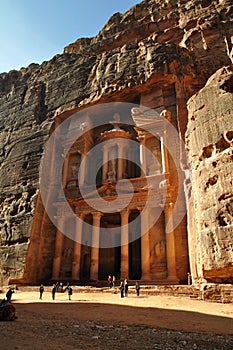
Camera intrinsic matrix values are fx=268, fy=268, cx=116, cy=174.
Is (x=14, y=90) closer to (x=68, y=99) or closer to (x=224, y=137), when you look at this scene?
(x=68, y=99)

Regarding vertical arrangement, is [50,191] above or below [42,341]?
above

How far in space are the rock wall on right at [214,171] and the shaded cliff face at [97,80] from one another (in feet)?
37.4

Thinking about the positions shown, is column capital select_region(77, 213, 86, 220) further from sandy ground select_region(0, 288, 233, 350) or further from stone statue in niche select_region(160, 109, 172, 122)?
sandy ground select_region(0, 288, 233, 350)

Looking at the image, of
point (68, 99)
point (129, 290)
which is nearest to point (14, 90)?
point (68, 99)

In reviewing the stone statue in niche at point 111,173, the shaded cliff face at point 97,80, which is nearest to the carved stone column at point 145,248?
the stone statue in niche at point 111,173

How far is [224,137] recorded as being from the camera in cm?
778

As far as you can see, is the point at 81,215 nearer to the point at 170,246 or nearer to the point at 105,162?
the point at 105,162

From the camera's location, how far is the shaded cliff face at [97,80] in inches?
843

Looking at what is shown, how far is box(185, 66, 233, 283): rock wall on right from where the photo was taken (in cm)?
715

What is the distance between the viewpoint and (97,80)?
25344mm

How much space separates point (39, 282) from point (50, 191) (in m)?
7.20

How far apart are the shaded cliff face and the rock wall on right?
11.4 metres

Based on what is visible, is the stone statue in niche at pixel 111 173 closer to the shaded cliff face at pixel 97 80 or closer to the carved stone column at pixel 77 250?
the carved stone column at pixel 77 250

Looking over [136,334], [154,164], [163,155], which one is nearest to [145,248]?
[154,164]
